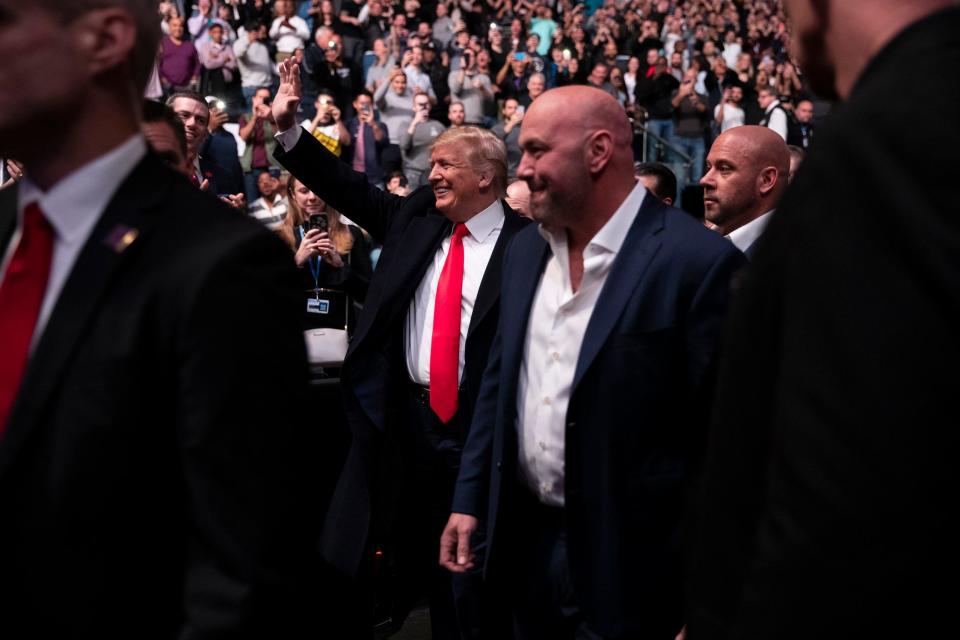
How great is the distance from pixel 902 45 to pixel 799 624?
66 cm

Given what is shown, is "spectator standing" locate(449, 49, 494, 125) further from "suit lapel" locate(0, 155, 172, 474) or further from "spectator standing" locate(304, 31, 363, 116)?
"suit lapel" locate(0, 155, 172, 474)

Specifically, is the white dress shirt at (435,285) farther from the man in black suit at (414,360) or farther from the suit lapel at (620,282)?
the suit lapel at (620,282)

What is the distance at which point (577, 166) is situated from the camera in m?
2.73

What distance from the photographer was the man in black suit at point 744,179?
4.29m

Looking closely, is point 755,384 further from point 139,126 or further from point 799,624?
point 139,126

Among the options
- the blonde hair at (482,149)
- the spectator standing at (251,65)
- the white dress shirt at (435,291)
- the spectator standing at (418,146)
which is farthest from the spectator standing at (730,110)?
the white dress shirt at (435,291)

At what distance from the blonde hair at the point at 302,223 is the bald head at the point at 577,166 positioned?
248 centimetres

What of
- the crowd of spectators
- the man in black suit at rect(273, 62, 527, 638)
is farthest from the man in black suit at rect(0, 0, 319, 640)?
the crowd of spectators

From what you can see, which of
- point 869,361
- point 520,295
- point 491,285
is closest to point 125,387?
point 869,361

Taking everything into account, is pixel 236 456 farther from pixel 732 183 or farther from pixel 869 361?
pixel 732 183

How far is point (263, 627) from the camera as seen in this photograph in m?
1.35

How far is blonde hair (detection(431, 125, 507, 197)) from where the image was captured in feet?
14.2

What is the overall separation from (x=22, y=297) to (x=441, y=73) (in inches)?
516

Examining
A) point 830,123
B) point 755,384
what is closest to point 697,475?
point 755,384
